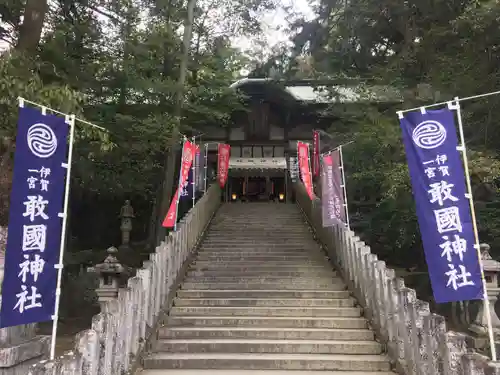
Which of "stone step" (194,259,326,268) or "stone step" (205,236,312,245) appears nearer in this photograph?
"stone step" (194,259,326,268)

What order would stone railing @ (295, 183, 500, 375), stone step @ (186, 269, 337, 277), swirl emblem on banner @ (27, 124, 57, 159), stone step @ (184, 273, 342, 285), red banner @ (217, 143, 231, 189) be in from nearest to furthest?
stone railing @ (295, 183, 500, 375) → swirl emblem on banner @ (27, 124, 57, 159) → stone step @ (184, 273, 342, 285) → stone step @ (186, 269, 337, 277) → red banner @ (217, 143, 231, 189)

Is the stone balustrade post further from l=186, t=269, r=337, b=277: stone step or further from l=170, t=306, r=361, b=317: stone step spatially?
l=186, t=269, r=337, b=277: stone step

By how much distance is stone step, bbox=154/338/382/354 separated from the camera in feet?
20.6

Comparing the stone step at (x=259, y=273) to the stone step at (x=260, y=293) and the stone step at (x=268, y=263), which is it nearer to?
the stone step at (x=268, y=263)

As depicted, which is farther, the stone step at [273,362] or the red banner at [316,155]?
the red banner at [316,155]

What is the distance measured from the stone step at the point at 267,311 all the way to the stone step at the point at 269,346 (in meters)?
0.85

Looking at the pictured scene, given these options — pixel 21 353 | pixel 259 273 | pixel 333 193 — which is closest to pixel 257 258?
pixel 259 273

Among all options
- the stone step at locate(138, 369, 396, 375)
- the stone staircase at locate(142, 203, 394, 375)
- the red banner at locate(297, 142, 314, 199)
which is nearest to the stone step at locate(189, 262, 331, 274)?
the stone staircase at locate(142, 203, 394, 375)

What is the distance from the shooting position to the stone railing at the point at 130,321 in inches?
166

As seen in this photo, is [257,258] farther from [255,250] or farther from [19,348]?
[19,348]

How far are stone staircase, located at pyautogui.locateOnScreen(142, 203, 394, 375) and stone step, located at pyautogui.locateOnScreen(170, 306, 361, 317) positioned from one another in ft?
0.06

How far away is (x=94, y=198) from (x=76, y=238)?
74.2 inches

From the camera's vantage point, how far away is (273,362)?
5.95 meters

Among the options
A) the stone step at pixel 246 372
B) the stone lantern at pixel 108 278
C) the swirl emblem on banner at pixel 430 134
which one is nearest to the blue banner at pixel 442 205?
the swirl emblem on banner at pixel 430 134
